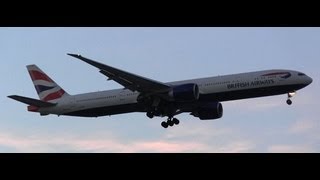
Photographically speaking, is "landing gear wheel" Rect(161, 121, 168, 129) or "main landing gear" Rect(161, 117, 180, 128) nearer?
"main landing gear" Rect(161, 117, 180, 128)

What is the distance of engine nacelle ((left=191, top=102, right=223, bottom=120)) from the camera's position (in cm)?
4950

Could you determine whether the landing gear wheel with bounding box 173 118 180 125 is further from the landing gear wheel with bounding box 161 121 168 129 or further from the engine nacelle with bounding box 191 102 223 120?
the engine nacelle with bounding box 191 102 223 120

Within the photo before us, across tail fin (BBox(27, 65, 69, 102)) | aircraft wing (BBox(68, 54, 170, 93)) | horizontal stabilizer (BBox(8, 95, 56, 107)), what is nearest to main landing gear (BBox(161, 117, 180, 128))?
aircraft wing (BBox(68, 54, 170, 93))

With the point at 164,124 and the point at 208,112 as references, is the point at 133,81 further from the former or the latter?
the point at 208,112

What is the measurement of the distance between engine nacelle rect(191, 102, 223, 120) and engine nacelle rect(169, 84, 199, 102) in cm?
617

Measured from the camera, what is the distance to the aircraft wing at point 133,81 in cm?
4228

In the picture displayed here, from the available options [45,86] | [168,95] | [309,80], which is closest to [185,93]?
[168,95]

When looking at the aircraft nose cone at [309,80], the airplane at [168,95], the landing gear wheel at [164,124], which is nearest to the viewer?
the airplane at [168,95]

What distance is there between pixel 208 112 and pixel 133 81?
9.01 meters

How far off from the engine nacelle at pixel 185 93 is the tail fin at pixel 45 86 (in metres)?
13.6

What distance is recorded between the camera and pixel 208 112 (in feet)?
163

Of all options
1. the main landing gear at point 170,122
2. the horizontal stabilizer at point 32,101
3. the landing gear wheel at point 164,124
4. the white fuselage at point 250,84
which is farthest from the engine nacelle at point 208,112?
the horizontal stabilizer at point 32,101

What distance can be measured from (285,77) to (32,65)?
92.5 ft

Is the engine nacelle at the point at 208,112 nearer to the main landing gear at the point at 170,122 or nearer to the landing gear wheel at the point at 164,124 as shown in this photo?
the main landing gear at the point at 170,122
